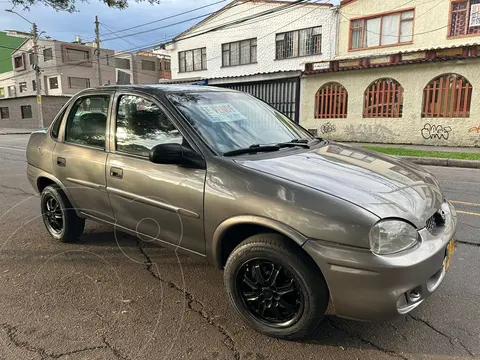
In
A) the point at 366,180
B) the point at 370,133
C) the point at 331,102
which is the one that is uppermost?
the point at 331,102

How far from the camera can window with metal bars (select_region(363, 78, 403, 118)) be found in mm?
15531

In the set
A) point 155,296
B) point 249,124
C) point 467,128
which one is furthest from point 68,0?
point 467,128

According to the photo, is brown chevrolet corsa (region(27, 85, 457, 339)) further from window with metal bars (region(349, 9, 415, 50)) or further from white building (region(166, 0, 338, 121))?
window with metal bars (region(349, 9, 415, 50))

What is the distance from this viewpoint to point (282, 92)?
19.6 meters

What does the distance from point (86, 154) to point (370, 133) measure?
14.7m

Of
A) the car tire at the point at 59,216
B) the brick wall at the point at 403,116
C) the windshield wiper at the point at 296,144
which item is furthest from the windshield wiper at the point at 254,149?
the brick wall at the point at 403,116

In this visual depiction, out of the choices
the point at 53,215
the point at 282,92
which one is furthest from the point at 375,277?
the point at 282,92

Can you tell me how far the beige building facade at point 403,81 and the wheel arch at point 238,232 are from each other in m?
14.2

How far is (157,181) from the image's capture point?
2.98 meters

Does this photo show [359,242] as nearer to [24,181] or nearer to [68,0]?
[24,181]

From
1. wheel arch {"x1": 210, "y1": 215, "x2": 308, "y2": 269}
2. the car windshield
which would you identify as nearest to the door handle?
the car windshield

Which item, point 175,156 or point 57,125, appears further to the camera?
point 57,125

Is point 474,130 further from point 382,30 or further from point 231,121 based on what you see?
point 231,121

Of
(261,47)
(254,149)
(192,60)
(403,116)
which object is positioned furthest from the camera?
(192,60)
